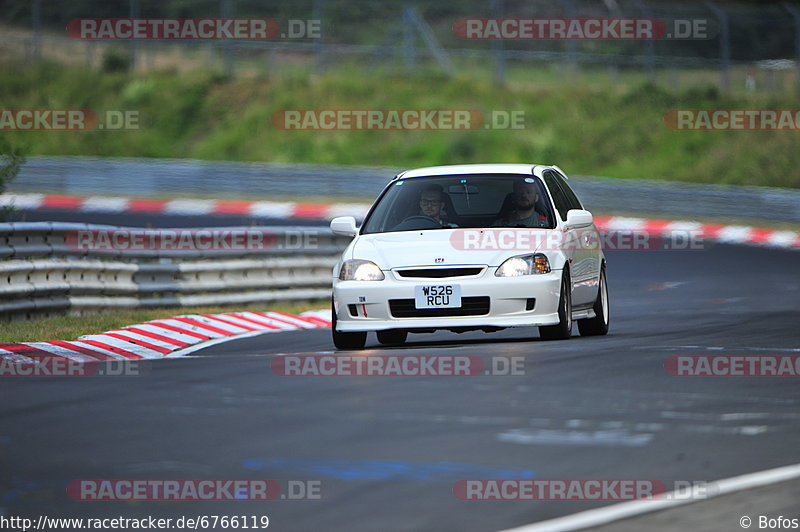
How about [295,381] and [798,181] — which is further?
[798,181]

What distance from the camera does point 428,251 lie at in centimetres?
1272

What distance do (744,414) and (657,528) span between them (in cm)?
302

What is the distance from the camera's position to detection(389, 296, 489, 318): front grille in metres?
12.5

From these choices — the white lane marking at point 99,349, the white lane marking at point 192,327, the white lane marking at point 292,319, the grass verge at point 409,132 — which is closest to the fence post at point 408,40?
the grass verge at point 409,132

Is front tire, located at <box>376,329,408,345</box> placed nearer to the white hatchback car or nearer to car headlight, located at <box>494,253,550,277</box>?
the white hatchback car

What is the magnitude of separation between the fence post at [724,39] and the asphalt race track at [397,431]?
27344 millimetres

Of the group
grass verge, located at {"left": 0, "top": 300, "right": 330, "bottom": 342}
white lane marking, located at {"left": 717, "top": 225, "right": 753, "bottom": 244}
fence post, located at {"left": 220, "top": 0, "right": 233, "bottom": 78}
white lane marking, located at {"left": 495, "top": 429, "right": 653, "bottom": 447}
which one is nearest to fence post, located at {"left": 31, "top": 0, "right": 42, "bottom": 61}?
fence post, located at {"left": 220, "top": 0, "right": 233, "bottom": 78}

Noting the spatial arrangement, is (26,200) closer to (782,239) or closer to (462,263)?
(782,239)

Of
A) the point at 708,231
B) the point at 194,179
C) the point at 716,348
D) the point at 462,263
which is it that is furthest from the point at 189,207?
the point at 716,348

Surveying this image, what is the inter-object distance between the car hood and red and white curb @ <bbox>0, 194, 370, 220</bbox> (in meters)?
20.8

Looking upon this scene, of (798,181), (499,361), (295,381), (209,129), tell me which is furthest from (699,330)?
(209,129)

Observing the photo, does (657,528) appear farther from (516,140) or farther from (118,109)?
(118,109)

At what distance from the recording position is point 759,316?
54.1 feet

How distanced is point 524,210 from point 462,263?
1191 mm
